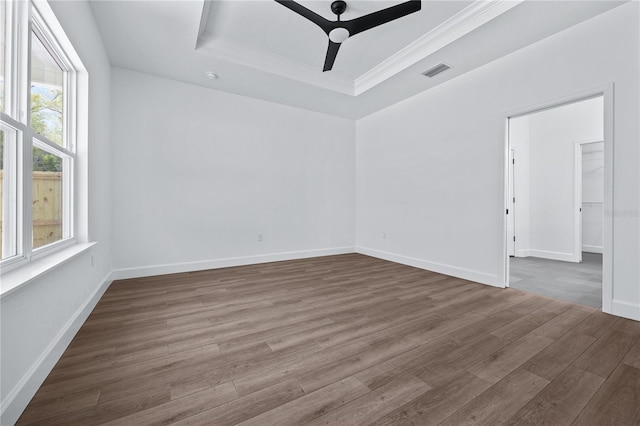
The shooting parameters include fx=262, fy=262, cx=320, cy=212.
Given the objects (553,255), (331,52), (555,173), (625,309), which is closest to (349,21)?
(331,52)

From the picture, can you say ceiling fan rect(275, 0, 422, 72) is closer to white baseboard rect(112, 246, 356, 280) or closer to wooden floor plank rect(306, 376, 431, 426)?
wooden floor plank rect(306, 376, 431, 426)

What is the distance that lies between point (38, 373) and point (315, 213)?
13.4ft

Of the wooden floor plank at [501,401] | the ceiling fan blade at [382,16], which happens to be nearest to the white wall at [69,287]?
the wooden floor plank at [501,401]

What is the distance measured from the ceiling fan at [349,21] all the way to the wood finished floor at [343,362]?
2.63 m

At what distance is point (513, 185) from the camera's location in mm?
5262

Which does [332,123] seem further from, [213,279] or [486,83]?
[213,279]

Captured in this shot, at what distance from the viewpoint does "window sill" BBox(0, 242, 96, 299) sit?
1.20 meters

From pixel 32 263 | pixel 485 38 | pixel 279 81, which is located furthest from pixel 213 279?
pixel 485 38

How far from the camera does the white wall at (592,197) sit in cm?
580

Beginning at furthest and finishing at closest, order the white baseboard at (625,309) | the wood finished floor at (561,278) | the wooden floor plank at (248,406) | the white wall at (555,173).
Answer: the white wall at (555,173) → the wood finished floor at (561,278) → the white baseboard at (625,309) → the wooden floor plank at (248,406)

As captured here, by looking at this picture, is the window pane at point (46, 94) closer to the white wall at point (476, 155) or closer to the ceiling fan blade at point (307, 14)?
the ceiling fan blade at point (307, 14)

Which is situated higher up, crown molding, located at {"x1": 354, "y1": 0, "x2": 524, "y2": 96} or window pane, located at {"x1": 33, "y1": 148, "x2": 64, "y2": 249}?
crown molding, located at {"x1": 354, "y1": 0, "x2": 524, "y2": 96}

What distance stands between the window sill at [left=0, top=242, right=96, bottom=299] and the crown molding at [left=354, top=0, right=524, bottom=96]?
3.96 metres

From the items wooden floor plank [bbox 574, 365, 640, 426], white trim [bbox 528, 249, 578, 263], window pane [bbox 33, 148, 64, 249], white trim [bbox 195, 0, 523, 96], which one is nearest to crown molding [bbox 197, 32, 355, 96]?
white trim [bbox 195, 0, 523, 96]
